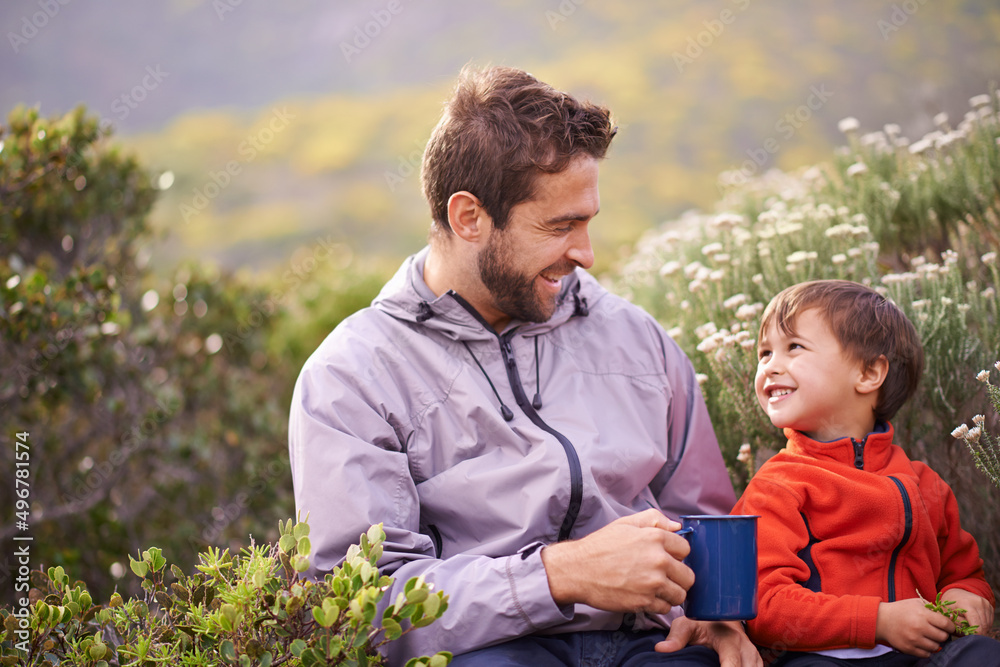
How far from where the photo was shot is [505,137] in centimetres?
224

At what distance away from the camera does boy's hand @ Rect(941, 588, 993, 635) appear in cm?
174

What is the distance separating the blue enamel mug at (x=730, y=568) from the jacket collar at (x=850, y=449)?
47cm

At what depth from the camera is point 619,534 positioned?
5.44ft

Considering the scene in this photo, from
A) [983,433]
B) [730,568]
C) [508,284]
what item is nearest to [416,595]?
[730,568]

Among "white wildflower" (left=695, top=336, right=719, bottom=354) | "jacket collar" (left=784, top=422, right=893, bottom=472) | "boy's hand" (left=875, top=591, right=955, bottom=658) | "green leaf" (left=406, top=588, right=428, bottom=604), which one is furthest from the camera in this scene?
"white wildflower" (left=695, top=336, right=719, bottom=354)

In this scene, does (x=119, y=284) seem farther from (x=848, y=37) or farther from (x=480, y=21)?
(x=480, y=21)

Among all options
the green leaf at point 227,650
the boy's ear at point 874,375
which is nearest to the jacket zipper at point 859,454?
the boy's ear at point 874,375

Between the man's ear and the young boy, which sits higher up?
the man's ear

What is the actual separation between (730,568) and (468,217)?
1258mm

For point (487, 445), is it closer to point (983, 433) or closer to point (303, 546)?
point (303, 546)

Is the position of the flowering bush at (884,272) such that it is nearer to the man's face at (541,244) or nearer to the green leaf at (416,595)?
the man's face at (541,244)

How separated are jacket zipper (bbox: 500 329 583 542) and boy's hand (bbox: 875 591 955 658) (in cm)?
72

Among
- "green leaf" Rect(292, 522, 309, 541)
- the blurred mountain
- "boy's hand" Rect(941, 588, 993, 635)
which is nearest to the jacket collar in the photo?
"boy's hand" Rect(941, 588, 993, 635)

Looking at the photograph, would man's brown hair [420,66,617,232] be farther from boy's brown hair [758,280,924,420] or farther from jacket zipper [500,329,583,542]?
boy's brown hair [758,280,924,420]
